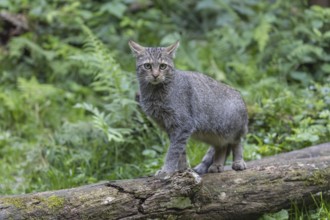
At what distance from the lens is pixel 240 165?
17.8 feet

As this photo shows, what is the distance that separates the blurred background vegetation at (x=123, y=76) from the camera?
278 inches

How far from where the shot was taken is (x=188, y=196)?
452 centimetres

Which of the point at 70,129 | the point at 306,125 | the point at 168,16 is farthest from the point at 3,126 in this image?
the point at 306,125

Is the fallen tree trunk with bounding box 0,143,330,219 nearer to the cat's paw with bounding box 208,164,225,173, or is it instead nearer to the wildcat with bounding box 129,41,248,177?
the cat's paw with bounding box 208,164,225,173

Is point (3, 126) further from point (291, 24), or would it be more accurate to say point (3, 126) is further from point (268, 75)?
point (291, 24)

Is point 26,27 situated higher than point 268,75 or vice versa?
point 26,27

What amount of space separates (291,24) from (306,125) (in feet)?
12.0

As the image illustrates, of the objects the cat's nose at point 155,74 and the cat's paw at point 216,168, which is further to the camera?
the cat's paw at point 216,168

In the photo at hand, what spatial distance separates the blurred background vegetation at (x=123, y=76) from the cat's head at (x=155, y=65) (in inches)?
57.2

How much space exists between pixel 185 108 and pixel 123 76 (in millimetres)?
2522

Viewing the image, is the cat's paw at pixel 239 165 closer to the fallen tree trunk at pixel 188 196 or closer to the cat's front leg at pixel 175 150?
the fallen tree trunk at pixel 188 196

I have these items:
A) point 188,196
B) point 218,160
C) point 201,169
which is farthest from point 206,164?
point 188,196

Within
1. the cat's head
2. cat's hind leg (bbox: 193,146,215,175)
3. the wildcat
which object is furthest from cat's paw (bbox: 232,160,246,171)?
the cat's head

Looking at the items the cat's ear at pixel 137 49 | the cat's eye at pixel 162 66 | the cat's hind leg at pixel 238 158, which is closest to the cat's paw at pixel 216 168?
the cat's hind leg at pixel 238 158
